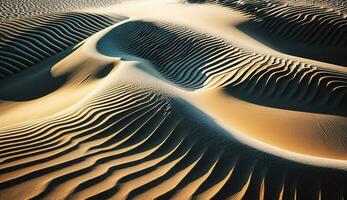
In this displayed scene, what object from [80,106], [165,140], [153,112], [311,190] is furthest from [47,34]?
[311,190]

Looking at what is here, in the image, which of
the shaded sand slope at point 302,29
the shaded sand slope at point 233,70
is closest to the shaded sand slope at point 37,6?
the shaded sand slope at point 233,70

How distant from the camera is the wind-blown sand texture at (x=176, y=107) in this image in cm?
292

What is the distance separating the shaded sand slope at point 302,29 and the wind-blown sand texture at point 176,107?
5cm

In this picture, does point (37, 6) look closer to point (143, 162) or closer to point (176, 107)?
point (176, 107)

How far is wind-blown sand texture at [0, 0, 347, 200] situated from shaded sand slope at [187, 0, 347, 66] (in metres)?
0.05

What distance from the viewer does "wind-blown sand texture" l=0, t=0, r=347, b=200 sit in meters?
2.92

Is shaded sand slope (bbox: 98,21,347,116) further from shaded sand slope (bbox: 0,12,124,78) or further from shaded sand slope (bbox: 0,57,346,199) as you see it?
shaded sand slope (bbox: 0,57,346,199)

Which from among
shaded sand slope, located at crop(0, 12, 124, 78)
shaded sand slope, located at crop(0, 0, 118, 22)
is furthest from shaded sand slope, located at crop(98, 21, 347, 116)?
shaded sand slope, located at crop(0, 0, 118, 22)

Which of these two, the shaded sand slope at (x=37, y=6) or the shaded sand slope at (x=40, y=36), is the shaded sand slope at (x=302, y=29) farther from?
the shaded sand slope at (x=37, y=6)

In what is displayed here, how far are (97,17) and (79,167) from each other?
8364mm

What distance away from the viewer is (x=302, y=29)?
9.90m

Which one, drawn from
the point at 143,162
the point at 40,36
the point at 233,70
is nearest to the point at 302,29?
the point at 233,70

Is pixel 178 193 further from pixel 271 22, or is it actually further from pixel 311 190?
pixel 271 22

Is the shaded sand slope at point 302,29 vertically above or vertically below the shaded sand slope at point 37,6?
below
